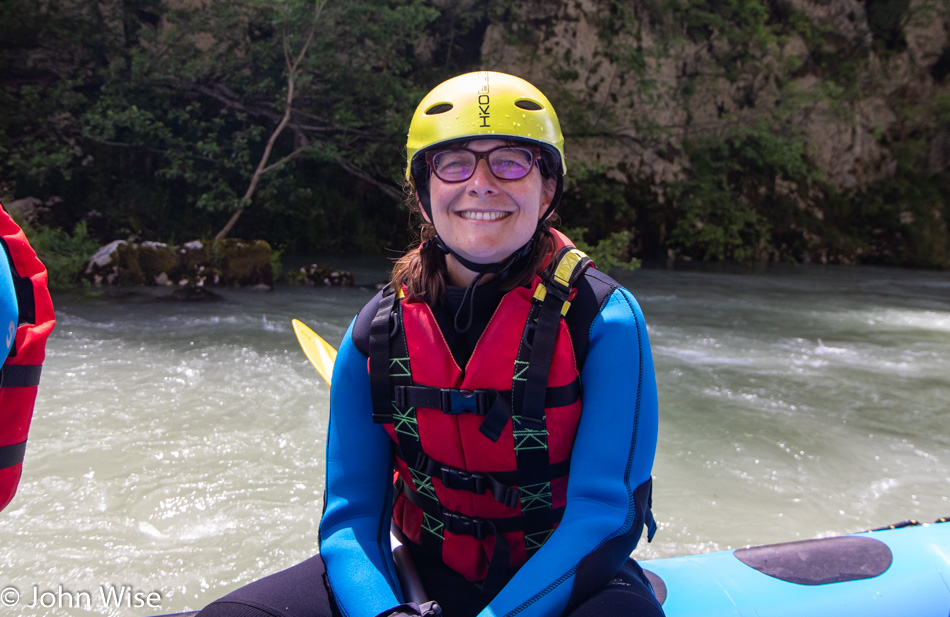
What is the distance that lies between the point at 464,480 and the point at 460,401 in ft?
0.52

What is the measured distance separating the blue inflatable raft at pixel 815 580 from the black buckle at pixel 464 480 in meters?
0.48

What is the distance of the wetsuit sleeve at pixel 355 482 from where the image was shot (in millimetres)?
1289

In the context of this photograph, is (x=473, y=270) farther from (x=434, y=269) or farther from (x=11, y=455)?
(x=11, y=455)

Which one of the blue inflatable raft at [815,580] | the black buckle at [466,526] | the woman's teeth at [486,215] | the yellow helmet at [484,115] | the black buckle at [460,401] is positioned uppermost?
the yellow helmet at [484,115]

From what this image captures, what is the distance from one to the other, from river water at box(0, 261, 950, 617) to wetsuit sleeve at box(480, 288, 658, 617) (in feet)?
4.32

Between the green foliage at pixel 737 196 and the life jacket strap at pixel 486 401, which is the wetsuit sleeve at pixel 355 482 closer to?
the life jacket strap at pixel 486 401

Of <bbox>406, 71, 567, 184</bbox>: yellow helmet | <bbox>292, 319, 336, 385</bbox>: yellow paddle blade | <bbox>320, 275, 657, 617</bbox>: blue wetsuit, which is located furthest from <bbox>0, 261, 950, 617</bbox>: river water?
<bbox>406, 71, 567, 184</bbox>: yellow helmet

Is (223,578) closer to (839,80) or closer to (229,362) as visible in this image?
(229,362)

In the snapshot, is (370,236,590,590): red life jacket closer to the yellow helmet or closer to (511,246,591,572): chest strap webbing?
(511,246,591,572): chest strap webbing

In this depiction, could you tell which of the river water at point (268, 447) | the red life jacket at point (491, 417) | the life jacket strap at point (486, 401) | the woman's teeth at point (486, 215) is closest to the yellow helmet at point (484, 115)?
the woman's teeth at point (486, 215)

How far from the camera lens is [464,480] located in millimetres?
1310

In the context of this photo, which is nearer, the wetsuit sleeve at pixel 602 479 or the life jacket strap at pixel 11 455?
the wetsuit sleeve at pixel 602 479

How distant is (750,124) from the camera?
12.2 meters

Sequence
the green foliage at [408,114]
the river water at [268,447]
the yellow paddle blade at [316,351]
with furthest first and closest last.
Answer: the green foliage at [408,114] → the yellow paddle blade at [316,351] → the river water at [268,447]
